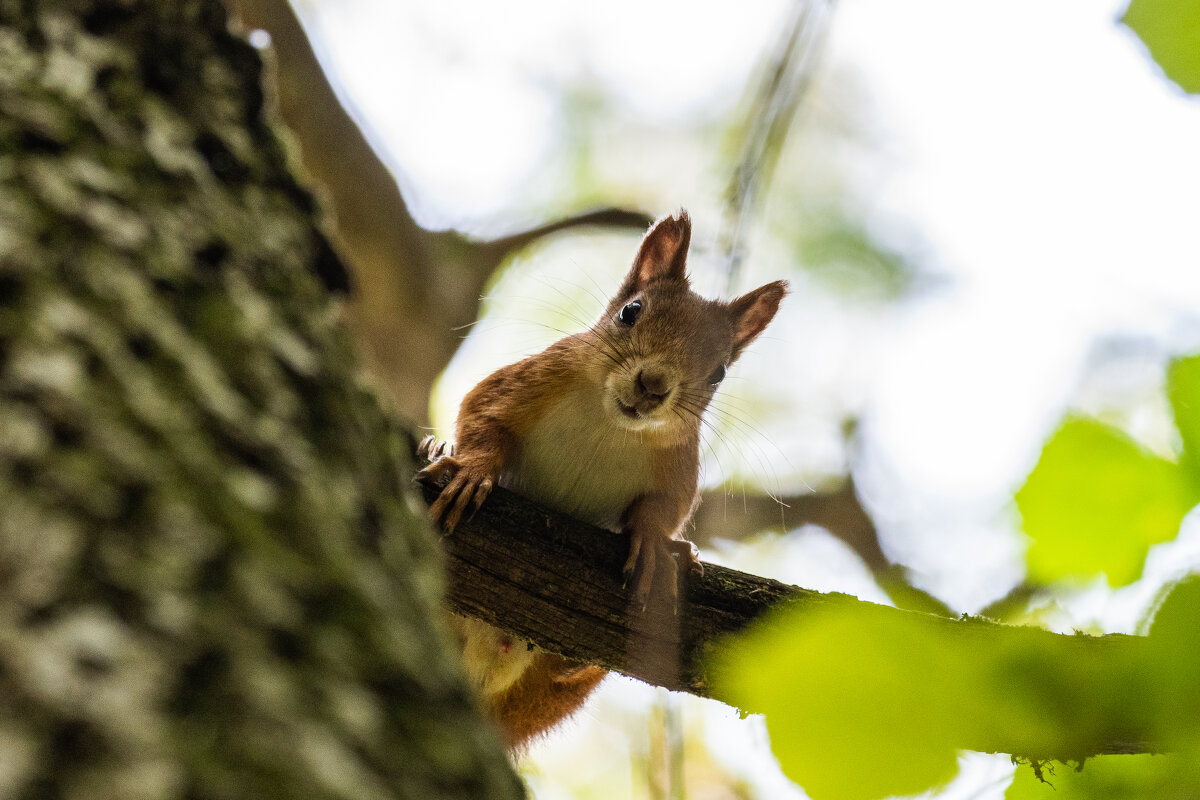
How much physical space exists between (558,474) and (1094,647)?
2537 millimetres

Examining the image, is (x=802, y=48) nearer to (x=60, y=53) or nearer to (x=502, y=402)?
(x=502, y=402)

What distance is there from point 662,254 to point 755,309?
18.1 inches

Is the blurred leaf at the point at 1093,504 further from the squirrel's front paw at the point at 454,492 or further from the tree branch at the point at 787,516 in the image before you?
the tree branch at the point at 787,516

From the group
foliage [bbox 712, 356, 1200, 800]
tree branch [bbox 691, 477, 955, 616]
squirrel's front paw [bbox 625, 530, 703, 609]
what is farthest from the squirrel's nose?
foliage [bbox 712, 356, 1200, 800]

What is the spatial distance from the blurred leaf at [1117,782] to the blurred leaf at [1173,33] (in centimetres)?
50

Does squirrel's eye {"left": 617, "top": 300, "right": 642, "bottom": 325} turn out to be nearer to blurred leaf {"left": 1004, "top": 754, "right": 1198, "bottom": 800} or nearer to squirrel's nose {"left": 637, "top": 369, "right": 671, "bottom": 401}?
squirrel's nose {"left": 637, "top": 369, "right": 671, "bottom": 401}

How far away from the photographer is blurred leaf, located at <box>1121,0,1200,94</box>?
721 mm

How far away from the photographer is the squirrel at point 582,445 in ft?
10.1

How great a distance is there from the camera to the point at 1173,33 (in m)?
0.73

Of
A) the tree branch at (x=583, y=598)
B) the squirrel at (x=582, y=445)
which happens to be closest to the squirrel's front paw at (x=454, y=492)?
the tree branch at (x=583, y=598)

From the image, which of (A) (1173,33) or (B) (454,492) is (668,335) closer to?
(B) (454,492)

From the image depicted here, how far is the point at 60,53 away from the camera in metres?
0.96

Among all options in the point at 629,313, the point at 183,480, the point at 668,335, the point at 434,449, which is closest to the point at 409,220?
the point at 629,313

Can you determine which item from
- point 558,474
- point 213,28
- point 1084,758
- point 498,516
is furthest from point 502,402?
point 1084,758
